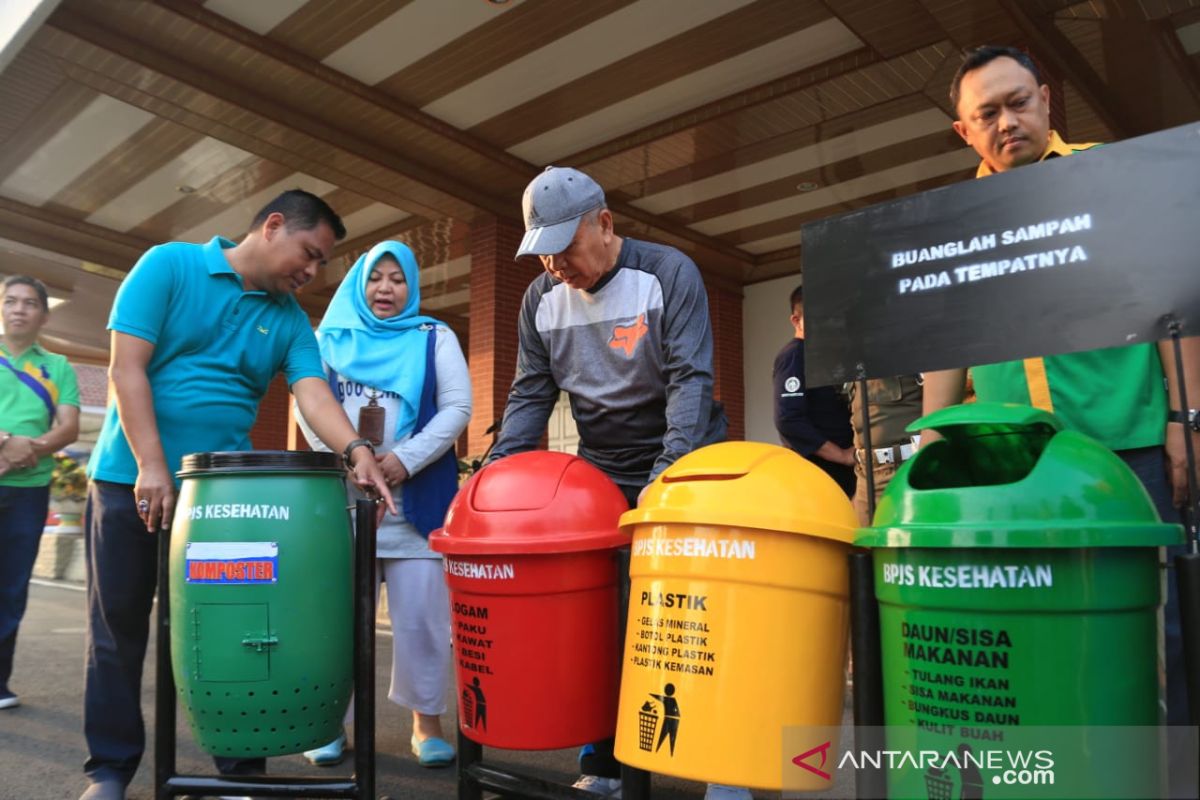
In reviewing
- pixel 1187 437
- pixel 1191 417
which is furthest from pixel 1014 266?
pixel 1191 417

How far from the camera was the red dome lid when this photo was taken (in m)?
1.96

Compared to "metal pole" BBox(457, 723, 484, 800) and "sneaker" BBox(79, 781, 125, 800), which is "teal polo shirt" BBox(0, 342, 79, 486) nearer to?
"sneaker" BBox(79, 781, 125, 800)

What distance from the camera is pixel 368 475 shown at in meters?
2.62

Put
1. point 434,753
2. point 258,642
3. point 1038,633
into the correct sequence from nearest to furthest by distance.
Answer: point 1038,633 → point 258,642 → point 434,753

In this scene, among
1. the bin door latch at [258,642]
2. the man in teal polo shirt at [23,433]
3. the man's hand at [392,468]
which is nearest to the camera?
the bin door latch at [258,642]

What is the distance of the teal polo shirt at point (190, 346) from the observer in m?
2.54

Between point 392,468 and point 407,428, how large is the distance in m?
0.29

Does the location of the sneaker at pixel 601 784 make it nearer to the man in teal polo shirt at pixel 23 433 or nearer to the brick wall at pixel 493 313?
the man in teal polo shirt at pixel 23 433

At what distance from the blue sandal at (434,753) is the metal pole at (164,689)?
96 centimetres

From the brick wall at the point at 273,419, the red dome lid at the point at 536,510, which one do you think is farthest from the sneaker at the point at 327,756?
the brick wall at the point at 273,419

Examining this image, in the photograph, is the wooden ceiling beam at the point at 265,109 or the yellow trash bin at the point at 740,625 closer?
the yellow trash bin at the point at 740,625

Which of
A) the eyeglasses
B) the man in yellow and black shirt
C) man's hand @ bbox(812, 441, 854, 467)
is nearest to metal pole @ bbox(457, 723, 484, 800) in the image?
the man in yellow and black shirt

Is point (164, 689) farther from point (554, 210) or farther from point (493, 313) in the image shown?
point (493, 313)

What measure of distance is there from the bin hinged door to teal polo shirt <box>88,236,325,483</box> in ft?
2.27
